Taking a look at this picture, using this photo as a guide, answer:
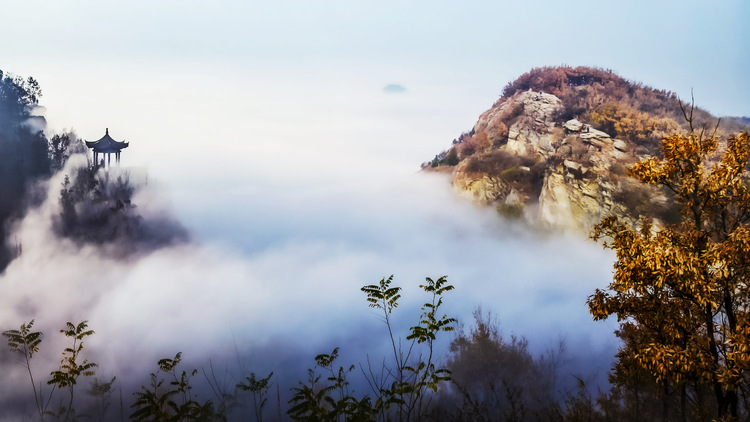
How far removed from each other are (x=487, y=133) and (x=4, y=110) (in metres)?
16.0

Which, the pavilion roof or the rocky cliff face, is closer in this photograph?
the rocky cliff face

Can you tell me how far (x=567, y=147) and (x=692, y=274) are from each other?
41.7 ft

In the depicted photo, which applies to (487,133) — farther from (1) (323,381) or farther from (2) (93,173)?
(2) (93,173)

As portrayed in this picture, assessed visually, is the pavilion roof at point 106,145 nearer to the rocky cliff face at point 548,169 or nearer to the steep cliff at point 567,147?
the steep cliff at point 567,147

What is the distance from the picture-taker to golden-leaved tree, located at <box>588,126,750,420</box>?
18.4 ft

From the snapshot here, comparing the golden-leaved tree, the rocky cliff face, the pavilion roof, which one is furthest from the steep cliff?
the pavilion roof

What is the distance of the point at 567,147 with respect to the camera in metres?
17.6

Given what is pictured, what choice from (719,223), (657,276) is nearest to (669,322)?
(657,276)

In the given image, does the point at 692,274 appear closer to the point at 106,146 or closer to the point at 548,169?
the point at 548,169

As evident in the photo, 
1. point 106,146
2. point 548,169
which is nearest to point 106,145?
point 106,146

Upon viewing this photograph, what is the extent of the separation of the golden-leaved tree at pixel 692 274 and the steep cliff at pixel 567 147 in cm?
1014

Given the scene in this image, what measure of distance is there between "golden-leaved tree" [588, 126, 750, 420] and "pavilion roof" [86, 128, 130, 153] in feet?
51.6

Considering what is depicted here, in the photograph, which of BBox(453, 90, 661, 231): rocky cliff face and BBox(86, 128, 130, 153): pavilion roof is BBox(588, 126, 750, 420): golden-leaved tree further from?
BBox(86, 128, 130, 153): pavilion roof

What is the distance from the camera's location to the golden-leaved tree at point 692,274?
561 centimetres
